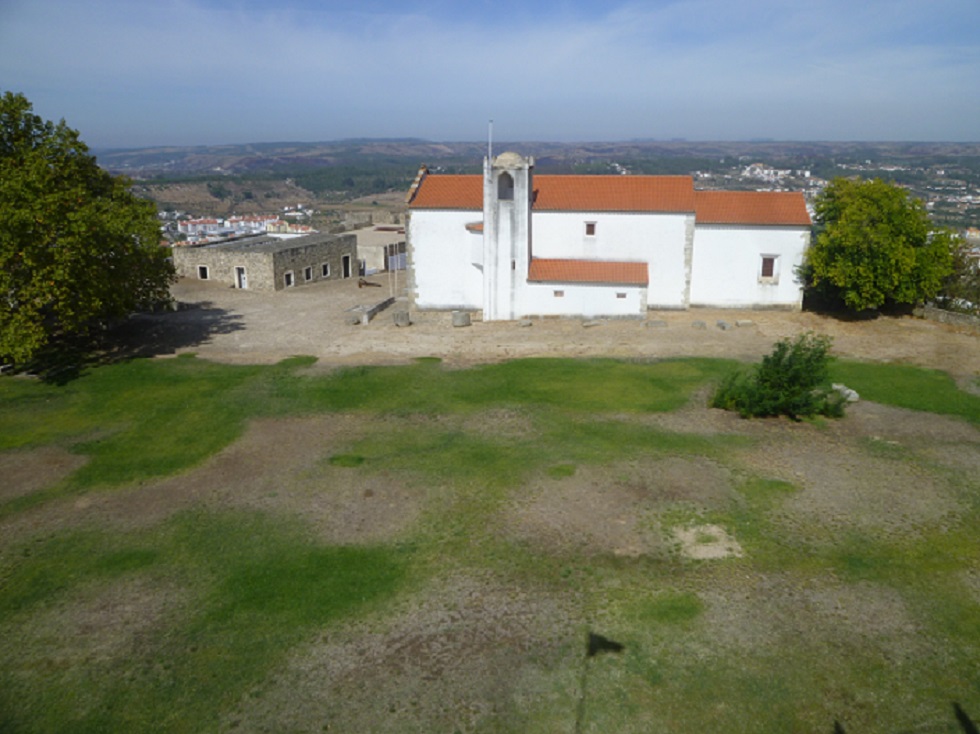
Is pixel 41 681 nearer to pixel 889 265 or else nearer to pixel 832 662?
pixel 832 662

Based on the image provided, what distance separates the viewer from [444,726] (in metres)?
10.1

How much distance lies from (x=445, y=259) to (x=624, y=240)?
9.34 meters

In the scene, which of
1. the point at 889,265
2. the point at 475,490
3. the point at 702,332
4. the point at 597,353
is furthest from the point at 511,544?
the point at 889,265

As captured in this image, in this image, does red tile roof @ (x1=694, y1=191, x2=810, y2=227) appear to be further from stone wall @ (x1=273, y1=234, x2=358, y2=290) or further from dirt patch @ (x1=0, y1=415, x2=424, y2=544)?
stone wall @ (x1=273, y1=234, x2=358, y2=290)

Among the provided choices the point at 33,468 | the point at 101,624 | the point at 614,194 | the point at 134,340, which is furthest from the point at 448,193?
the point at 101,624

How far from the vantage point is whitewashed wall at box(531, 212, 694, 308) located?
35438 mm

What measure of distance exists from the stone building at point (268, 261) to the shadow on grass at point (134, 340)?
5378 mm

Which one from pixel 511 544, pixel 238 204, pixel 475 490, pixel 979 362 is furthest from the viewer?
pixel 238 204

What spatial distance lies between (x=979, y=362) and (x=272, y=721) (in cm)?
2895

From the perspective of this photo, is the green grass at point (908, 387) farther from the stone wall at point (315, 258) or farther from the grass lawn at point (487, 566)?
the stone wall at point (315, 258)

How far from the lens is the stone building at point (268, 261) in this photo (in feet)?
146

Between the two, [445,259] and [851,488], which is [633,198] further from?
[851,488]

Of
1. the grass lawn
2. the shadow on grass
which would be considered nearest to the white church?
the shadow on grass

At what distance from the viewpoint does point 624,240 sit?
35.8 meters
